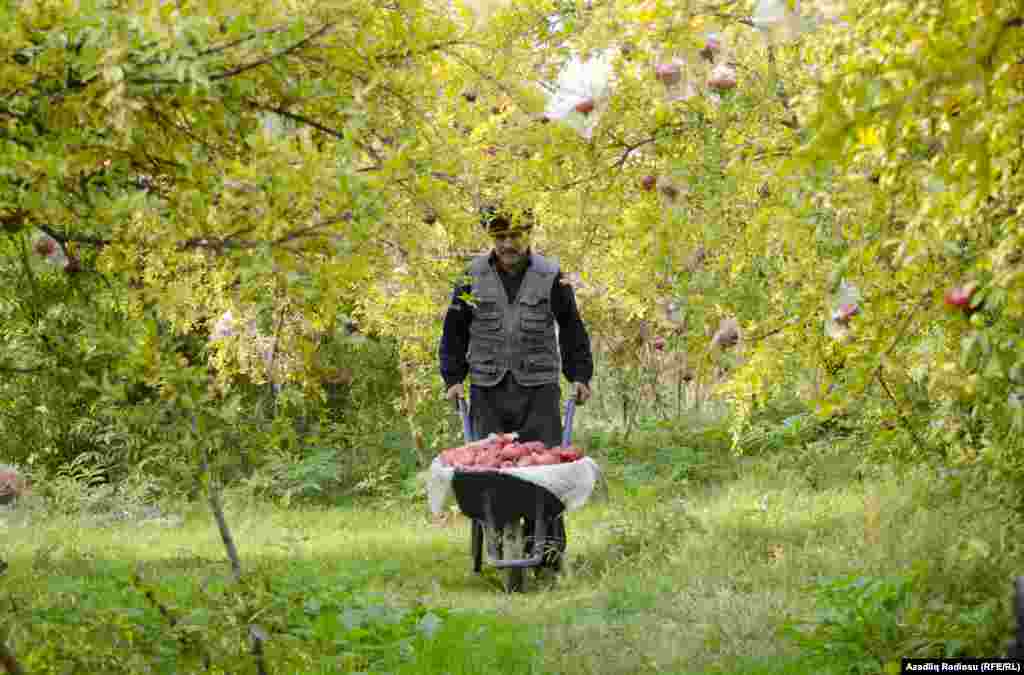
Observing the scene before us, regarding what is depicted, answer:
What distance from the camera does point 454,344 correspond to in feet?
23.5

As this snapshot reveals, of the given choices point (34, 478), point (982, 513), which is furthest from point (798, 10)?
point (34, 478)

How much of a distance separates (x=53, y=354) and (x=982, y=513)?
3766mm

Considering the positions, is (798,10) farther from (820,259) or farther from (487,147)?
(820,259)

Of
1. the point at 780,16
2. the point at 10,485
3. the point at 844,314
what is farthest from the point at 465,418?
the point at 10,485

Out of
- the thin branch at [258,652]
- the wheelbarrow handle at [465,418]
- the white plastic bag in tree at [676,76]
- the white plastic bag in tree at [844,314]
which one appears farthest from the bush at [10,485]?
the white plastic bag in tree at [844,314]

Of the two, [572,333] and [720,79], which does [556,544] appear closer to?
[572,333]

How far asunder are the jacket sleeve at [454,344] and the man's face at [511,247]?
409mm

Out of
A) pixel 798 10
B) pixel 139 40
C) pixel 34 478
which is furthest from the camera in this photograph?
pixel 34 478

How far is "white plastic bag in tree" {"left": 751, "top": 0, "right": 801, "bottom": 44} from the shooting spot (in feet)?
10.4

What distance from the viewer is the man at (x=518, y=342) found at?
6820mm

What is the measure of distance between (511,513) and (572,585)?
481 mm

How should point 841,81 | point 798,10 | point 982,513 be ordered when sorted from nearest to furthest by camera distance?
point 841,81, point 798,10, point 982,513

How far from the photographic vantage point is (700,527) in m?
6.96

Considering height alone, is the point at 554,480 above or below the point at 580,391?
below
